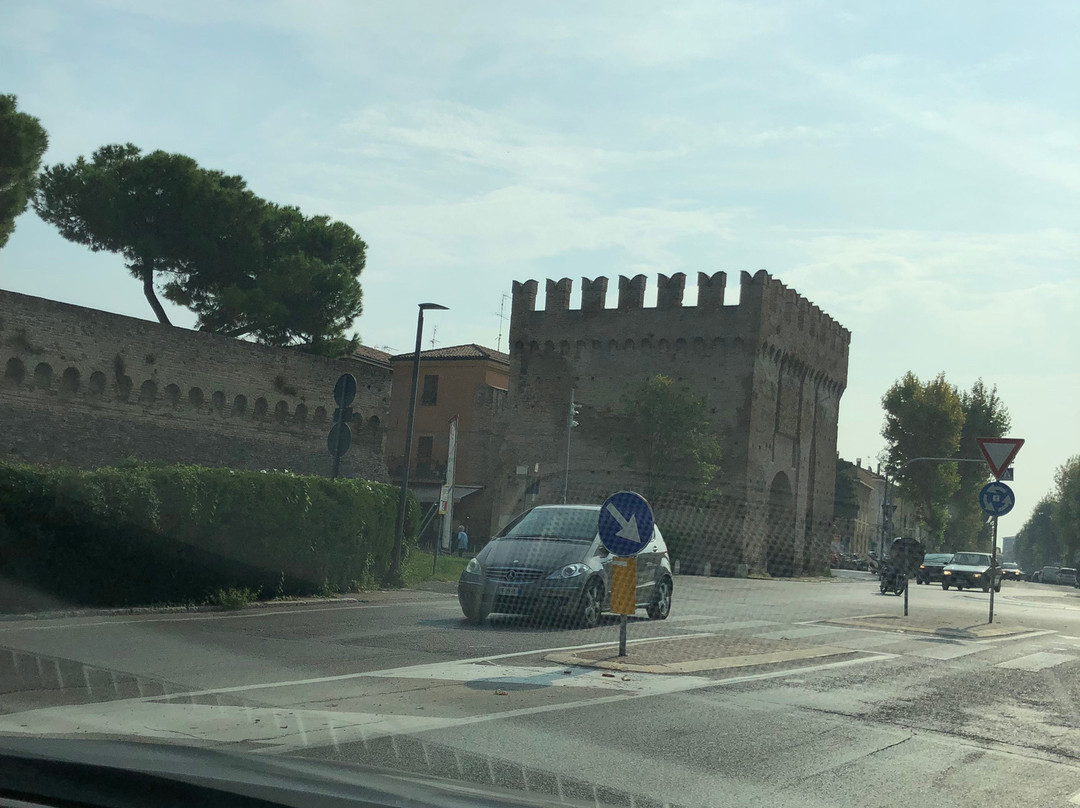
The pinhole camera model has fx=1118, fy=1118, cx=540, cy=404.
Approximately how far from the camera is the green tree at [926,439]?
83.3 metres

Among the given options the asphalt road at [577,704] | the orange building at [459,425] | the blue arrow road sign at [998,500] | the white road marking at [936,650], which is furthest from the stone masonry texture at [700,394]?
the asphalt road at [577,704]

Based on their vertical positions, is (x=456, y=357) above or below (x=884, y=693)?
above

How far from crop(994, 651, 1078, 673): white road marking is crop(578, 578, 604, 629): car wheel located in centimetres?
488

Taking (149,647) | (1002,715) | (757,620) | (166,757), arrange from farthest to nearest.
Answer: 1. (757,620)
2. (149,647)
3. (1002,715)
4. (166,757)

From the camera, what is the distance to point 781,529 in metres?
56.5

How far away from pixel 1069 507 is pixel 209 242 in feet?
318

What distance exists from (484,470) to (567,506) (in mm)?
46545

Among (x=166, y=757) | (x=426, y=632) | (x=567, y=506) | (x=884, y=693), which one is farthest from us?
(x=567, y=506)

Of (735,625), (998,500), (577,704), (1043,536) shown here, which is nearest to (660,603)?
(735,625)

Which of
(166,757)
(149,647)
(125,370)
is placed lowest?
(149,647)

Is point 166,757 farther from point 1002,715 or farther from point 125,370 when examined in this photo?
point 125,370

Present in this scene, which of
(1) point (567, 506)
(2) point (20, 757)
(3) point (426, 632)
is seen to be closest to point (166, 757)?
(2) point (20, 757)

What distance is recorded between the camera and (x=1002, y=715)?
918cm

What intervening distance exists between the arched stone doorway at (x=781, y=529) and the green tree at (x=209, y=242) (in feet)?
73.3
